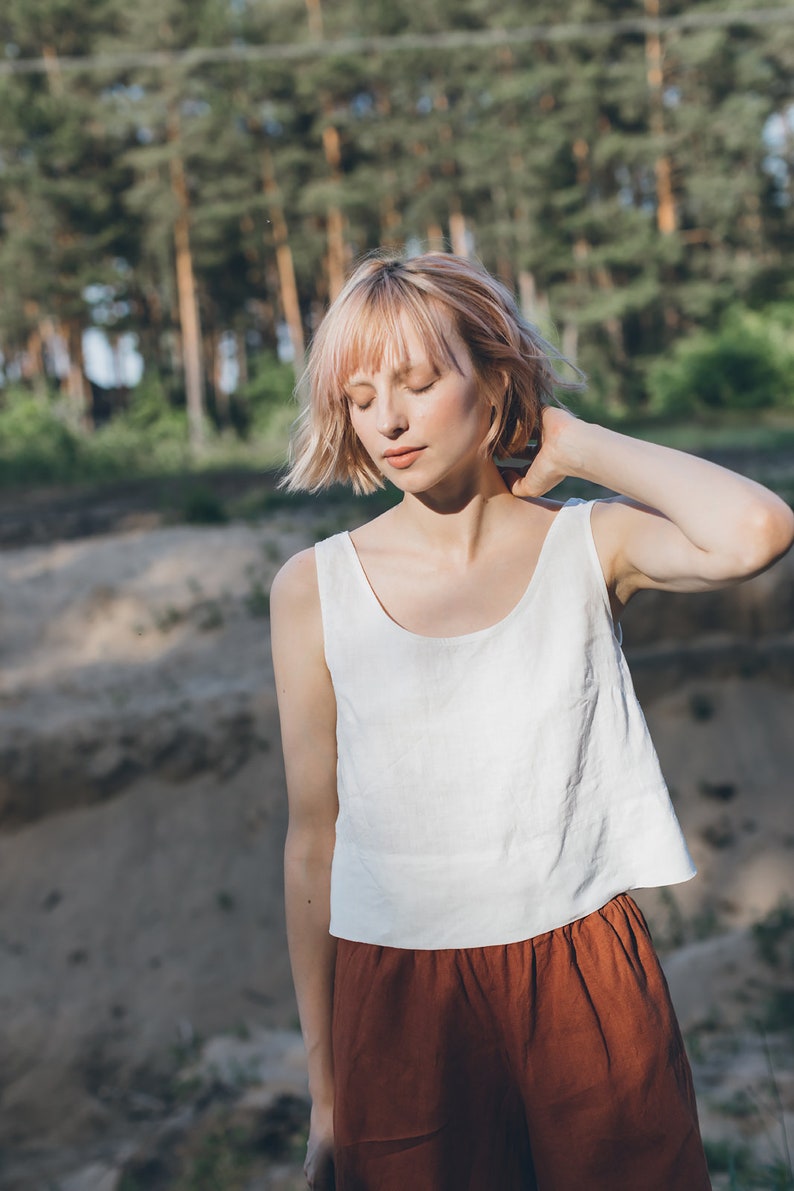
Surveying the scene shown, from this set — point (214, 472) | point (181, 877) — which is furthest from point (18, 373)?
point (181, 877)

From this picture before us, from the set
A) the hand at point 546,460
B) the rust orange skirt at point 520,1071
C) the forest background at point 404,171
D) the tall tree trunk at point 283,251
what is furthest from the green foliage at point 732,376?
the rust orange skirt at point 520,1071

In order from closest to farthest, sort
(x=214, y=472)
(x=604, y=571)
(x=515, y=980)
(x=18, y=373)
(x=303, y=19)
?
(x=515, y=980) → (x=604, y=571) → (x=214, y=472) → (x=303, y=19) → (x=18, y=373)

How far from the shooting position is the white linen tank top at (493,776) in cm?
138

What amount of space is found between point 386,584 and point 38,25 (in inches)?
978

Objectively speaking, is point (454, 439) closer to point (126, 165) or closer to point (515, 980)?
point (515, 980)

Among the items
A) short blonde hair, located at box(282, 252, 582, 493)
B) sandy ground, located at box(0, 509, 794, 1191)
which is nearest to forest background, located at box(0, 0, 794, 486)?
sandy ground, located at box(0, 509, 794, 1191)

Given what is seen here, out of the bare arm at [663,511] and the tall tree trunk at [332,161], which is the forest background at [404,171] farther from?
the bare arm at [663,511]

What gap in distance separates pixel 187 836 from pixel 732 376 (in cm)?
1715

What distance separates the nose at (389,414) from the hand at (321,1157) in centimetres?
100

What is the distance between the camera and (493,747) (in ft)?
4.56

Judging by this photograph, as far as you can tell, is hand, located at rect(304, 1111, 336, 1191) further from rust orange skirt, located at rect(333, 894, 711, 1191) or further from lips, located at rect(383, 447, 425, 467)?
lips, located at rect(383, 447, 425, 467)

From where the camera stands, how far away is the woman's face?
1.38 meters

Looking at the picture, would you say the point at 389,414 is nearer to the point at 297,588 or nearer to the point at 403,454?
the point at 403,454

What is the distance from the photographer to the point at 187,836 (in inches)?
263
